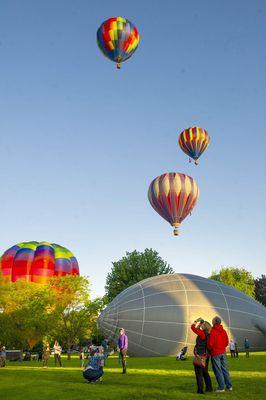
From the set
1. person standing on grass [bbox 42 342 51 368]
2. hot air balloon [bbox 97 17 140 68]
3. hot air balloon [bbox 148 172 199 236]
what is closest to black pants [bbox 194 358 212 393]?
person standing on grass [bbox 42 342 51 368]

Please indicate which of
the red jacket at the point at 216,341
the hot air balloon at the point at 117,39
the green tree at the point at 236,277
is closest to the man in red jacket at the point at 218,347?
the red jacket at the point at 216,341

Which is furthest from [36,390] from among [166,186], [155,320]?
[166,186]

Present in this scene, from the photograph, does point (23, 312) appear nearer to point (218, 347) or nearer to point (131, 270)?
point (131, 270)

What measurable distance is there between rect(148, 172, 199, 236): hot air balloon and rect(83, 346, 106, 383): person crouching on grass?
123 feet

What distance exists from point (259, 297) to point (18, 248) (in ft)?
164

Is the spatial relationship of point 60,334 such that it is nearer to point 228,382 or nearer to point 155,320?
point 155,320

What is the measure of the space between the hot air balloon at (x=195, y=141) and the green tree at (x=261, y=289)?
47688 mm

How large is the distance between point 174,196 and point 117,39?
18.6 m

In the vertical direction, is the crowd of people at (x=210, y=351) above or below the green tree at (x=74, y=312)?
below

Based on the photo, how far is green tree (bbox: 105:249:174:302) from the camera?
81188 mm

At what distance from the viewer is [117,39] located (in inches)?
1969

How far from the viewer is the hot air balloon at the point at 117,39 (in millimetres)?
50000

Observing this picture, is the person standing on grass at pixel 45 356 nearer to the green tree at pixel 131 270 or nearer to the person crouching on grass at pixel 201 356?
the person crouching on grass at pixel 201 356

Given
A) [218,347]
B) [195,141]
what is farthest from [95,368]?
[195,141]
